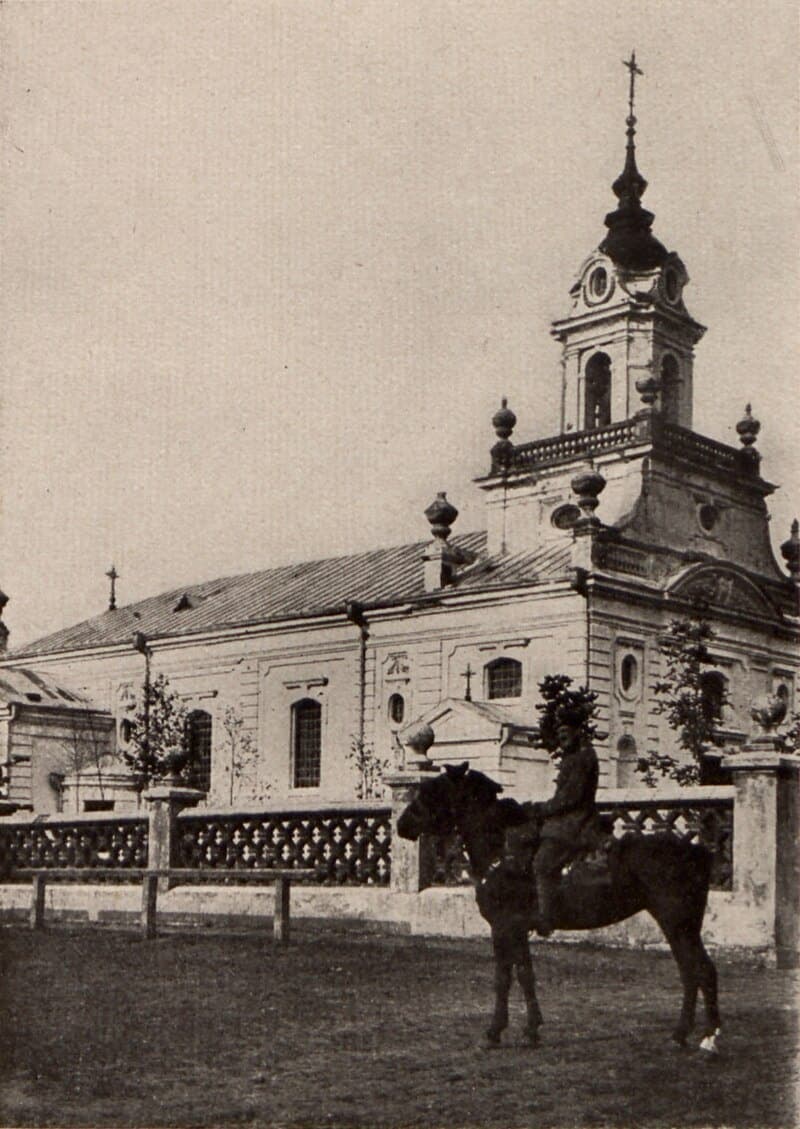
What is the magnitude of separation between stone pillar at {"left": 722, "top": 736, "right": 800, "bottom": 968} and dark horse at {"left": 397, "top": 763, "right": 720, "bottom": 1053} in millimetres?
4191

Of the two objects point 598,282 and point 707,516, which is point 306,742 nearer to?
point 707,516

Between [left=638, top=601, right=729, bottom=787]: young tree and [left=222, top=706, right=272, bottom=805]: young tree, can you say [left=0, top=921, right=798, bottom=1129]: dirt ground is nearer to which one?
[left=638, top=601, right=729, bottom=787]: young tree

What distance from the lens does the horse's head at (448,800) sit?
992cm

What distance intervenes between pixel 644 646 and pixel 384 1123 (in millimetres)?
31151


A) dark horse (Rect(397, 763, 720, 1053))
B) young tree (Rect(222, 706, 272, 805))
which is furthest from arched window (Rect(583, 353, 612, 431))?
dark horse (Rect(397, 763, 720, 1053))

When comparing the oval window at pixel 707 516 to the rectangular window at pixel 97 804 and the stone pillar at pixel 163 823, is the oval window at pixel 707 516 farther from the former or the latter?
the stone pillar at pixel 163 823

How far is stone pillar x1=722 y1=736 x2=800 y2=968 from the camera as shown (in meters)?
13.9

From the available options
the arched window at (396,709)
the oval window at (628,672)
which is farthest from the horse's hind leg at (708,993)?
the arched window at (396,709)

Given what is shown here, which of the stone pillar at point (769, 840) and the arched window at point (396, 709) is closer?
the stone pillar at point (769, 840)

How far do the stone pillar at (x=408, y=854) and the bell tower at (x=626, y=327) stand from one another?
27.0 m

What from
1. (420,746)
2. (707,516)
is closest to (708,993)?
(420,746)

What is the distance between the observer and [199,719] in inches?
1844

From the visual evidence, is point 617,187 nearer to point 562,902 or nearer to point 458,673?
point 458,673

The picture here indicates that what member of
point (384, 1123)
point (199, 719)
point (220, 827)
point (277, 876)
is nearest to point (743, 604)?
point (199, 719)
